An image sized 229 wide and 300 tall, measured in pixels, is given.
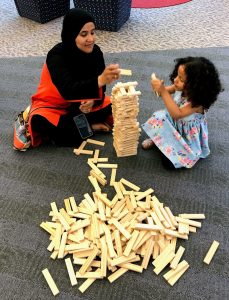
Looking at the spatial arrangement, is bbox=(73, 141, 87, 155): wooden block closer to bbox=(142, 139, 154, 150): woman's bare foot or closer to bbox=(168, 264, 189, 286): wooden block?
Answer: bbox=(142, 139, 154, 150): woman's bare foot

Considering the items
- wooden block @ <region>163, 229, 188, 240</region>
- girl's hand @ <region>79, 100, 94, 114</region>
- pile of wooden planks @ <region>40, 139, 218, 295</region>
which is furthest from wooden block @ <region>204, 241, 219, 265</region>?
girl's hand @ <region>79, 100, 94, 114</region>

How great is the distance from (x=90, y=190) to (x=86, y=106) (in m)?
0.46

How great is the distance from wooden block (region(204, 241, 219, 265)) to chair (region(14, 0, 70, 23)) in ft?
8.95

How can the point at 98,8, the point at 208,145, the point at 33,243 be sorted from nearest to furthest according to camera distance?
the point at 33,243 → the point at 208,145 → the point at 98,8

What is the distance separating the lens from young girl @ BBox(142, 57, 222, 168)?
1.28 metres

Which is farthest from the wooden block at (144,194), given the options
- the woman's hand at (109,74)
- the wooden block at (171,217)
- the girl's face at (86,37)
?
the girl's face at (86,37)

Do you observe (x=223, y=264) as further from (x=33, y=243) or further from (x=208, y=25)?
(x=208, y=25)

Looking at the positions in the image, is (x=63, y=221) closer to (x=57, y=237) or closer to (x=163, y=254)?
(x=57, y=237)

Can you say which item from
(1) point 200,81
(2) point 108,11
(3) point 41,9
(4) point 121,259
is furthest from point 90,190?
(3) point 41,9

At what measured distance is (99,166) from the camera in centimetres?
156

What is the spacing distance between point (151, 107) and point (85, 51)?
69cm

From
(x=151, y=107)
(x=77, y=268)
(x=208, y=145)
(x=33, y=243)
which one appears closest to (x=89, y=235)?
(x=77, y=268)

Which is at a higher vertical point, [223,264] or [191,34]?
[191,34]

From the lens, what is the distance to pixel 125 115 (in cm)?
138
